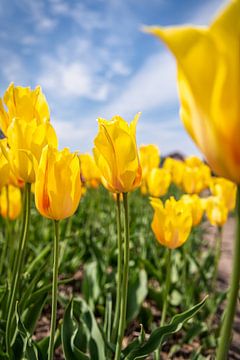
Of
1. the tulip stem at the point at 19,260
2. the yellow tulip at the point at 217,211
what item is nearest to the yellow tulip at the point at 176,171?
the yellow tulip at the point at 217,211

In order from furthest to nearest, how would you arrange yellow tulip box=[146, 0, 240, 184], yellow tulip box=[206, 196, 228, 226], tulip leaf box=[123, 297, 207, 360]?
yellow tulip box=[206, 196, 228, 226], tulip leaf box=[123, 297, 207, 360], yellow tulip box=[146, 0, 240, 184]

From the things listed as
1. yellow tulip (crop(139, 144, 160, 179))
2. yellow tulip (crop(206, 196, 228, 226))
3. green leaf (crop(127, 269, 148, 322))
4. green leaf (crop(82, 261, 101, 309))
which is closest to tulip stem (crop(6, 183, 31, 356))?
green leaf (crop(127, 269, 148, 322))

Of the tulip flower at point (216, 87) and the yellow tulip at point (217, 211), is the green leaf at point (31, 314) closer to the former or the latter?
the tulip flower at point (216, 87)

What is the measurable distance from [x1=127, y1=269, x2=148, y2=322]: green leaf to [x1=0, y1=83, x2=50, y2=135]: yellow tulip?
4.79 ft

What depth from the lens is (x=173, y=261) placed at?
3.57 m

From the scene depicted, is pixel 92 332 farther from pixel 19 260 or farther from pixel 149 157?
pixel 149 157

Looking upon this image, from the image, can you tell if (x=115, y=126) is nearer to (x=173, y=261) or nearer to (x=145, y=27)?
(x=145, y=27)

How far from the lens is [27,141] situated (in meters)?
1.38

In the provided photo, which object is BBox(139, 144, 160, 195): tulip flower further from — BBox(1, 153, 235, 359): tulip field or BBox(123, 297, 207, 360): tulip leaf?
BBox(123, 297, 207, 360): tulip leaf

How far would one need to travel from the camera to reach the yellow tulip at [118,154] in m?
1.26

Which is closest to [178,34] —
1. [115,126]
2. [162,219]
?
[115,126]

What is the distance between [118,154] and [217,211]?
1567mm

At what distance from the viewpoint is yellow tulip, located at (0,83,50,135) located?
1.47m

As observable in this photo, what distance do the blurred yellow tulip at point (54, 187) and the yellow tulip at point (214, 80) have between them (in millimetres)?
618
